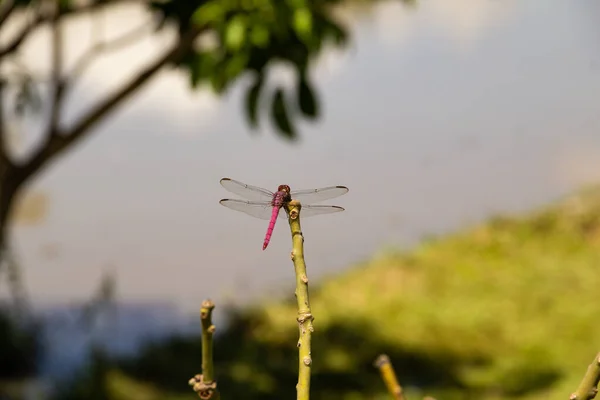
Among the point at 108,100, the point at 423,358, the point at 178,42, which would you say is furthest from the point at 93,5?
the point at 423,358

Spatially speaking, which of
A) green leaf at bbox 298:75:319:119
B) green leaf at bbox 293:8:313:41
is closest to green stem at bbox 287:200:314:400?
green leaf at bbox 293:8:313:41

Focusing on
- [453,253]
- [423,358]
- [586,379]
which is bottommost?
[586,379]

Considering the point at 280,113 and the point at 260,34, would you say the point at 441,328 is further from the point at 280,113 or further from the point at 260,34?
the point at 260,34

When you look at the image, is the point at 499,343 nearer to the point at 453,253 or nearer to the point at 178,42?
the point at 453,253

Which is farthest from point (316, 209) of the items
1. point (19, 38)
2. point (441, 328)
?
point (441, 328)

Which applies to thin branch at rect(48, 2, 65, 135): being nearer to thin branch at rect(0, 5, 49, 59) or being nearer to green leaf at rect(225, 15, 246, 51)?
thin branch at rect(0, 5, 49, 59)

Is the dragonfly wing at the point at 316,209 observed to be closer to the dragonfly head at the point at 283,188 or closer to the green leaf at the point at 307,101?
the dragonfly head at the point at 283,188

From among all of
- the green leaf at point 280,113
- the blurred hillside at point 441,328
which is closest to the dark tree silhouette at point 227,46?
the green leaf at point 280,113
